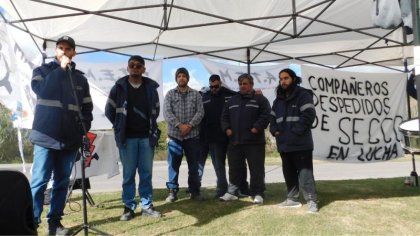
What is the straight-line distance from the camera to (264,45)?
7344 millimetres

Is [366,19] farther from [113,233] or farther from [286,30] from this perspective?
[113,233]

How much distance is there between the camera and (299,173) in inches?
202

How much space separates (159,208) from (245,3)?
10.2 ft

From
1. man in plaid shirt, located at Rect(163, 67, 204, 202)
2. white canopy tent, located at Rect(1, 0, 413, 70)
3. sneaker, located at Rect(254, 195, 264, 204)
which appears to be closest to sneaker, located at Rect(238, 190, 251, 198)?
sneaker, located at Rect(254, 195, 264, 204)

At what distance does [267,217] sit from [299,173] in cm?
82

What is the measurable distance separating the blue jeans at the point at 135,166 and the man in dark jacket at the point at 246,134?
1.34 metres

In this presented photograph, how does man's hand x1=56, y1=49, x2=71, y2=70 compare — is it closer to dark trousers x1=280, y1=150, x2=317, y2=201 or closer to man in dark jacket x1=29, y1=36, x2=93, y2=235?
man in dark jacket x1=29, y1=36, x2=93, y2=235

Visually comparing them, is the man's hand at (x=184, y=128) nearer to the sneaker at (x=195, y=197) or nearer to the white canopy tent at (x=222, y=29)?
the sneaker at (x=195, y=197)

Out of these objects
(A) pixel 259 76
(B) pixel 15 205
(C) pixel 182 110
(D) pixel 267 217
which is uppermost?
(A) pixel 259 76

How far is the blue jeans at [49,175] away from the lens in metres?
3.79

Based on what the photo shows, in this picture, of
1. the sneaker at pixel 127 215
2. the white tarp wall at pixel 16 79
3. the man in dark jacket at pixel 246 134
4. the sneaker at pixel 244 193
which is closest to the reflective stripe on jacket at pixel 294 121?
the man in dark jacket at pixel 246 134

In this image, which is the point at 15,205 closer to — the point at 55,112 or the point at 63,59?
the point at 63,59

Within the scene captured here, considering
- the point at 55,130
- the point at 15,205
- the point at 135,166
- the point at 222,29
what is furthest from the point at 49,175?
the point at 222,29

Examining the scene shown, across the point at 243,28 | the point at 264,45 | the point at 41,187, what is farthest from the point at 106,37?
the point at 41,187
